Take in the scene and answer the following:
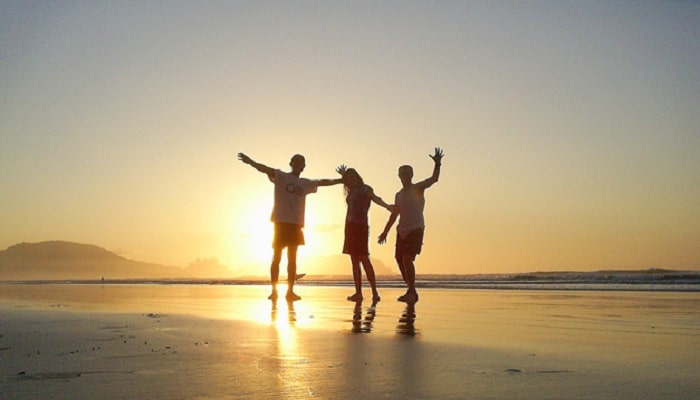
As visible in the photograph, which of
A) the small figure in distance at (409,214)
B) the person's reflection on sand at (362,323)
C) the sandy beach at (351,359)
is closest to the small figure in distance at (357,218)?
the small figure in distance at (409,214)

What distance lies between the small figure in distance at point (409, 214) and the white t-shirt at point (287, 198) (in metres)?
1.65

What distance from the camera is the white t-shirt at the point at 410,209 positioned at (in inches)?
390

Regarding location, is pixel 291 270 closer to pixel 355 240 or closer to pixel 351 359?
pixel 355 240

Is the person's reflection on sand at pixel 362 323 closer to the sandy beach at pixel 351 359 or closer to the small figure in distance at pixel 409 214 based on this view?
the sandy beach at pixel 351 359

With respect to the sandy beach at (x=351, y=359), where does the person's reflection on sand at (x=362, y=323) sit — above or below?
below

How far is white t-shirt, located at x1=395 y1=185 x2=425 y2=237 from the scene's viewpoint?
32.5 feet

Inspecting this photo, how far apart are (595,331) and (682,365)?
1.73 metres

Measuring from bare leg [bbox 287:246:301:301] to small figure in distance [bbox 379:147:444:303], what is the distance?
1.74m

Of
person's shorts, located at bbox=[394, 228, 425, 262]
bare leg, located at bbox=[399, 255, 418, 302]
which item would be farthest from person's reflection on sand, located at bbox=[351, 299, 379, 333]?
person's shorts, located at bbox=[394, 228, 425, 262]

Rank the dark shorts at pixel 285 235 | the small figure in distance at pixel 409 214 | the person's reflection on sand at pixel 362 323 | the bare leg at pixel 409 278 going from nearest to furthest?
the person's reflection on sand at pixel 362 323
the bare leg at pixel 409 278
the small figure in distance at pixel 409 214
the dark shorts at pixel 285 235

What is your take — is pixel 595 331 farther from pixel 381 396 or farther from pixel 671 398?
pixel 381 396

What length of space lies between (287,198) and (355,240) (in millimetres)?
1354

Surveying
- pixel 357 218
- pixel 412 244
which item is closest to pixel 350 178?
pixel 357 218

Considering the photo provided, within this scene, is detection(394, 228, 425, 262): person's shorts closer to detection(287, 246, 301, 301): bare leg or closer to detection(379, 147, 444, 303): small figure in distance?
detection(379, 147, 444, 303): small figure in distance
